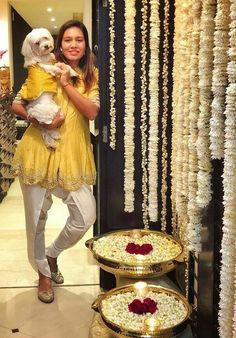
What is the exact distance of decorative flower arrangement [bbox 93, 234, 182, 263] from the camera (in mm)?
2309

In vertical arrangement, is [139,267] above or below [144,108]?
below

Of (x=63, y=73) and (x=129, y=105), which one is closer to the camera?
(x=63, y=73)

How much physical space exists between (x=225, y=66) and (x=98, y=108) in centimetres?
131

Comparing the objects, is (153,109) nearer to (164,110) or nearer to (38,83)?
(164,110)

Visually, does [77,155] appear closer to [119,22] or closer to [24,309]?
[119,22]

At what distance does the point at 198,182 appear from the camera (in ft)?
5.16

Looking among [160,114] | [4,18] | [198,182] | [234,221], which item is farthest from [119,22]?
[4,18]

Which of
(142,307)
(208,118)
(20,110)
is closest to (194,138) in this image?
(208,118)

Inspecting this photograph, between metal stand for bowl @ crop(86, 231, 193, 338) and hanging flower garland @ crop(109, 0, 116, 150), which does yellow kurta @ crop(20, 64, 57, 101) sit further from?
metal stand for bowl @ crop(86, 231, 193, 338)

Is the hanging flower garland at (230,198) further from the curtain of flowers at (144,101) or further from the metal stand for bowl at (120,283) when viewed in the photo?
the curtain of flowers at (144,101)

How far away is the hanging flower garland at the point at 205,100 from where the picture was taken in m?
1.46

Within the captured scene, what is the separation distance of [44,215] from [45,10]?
7.85 m

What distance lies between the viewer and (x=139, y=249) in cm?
238

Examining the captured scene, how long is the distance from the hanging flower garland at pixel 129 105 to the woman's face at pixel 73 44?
242mm
